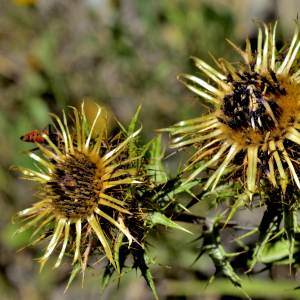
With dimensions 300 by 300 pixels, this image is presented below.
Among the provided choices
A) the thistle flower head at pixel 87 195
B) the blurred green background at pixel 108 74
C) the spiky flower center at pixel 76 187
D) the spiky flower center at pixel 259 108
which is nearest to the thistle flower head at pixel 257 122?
the spiky flower center at pixel 259 108

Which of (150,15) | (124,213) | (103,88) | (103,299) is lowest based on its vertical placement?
(103,299)

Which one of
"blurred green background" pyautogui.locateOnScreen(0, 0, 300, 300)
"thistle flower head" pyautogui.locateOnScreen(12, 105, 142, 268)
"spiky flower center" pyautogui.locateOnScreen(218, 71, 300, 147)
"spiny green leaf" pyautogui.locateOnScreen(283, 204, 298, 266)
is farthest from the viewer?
"blurred green background" pyautogui.locateOnScreen(0, 0, 300, 300)

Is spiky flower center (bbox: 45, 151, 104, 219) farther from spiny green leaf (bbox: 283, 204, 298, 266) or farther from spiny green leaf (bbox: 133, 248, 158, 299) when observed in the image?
spiny green leaf (bbox: 283, 204, 298, 266)

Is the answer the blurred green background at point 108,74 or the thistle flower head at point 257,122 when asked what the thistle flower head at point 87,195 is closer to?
the thistle flower head at point 257,122

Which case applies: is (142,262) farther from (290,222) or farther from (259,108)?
(259,108)

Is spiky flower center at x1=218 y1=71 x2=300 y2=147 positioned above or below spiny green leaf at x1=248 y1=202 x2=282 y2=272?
above

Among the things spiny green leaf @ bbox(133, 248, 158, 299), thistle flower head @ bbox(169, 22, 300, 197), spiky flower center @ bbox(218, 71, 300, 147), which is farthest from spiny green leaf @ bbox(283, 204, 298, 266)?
spiny green leaf @ bbox(133, 248, 158, 299)

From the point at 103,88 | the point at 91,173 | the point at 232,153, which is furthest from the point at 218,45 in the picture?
the point at 91,173

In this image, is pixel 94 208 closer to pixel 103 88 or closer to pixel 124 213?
pixel 124 213

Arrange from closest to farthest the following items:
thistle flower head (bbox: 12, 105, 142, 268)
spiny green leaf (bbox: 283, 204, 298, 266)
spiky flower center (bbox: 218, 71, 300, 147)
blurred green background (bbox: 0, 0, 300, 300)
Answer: spiny green leaf (bbox: 283, 204, 298, 266) < spiky flower center (bbox: 218, 71, 300, 147) < thistle flower head (bbox: 12, 105, 142, 268) < blurred green background (bbox: 0, 0, 300, 300)
